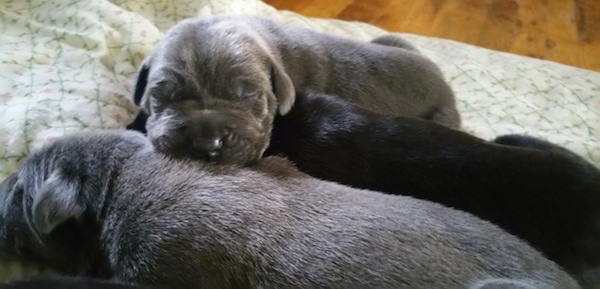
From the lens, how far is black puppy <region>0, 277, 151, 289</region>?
1090 mm

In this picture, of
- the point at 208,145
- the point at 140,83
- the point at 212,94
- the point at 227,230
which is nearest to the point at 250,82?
the point at 212,94

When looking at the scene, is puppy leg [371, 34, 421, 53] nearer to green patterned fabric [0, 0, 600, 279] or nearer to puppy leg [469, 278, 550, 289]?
green patterned fabric [0, 0, 600, 279]

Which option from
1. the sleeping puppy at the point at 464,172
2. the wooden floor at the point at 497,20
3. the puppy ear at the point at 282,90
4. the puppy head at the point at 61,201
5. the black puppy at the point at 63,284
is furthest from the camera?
the wooden floor at the point at 497,20

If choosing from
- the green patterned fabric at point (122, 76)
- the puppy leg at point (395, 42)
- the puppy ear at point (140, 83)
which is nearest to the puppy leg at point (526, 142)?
the green patterned fabric at point (122, 76)

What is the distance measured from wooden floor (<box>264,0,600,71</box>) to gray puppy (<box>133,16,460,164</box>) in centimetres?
131

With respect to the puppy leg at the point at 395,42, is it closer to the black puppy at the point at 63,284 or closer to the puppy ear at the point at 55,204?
the puppy ear at the point at 55,204

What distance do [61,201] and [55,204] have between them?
1 cm

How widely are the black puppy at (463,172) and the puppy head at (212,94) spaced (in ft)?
0.41

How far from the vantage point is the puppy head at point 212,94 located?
151 cm

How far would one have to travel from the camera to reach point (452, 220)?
1.34 meters

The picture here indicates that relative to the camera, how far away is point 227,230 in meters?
1.26

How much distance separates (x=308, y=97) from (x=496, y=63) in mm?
1195

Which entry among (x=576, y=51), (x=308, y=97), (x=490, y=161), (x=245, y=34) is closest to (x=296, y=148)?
(x=308, y=97)

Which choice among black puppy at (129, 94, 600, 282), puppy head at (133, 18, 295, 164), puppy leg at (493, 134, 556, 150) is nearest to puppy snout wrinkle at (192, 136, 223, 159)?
puppy head at (133, 18, 295, 164)
